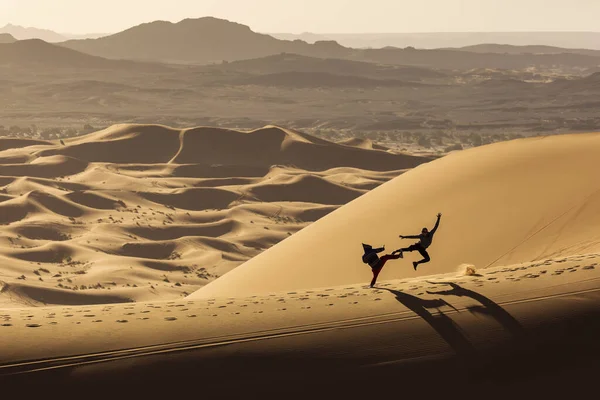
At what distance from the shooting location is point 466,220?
1627 centimetres

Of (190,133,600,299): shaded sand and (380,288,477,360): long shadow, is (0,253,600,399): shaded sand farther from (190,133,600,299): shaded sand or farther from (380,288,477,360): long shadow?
(190,133,600,299): shaded sand

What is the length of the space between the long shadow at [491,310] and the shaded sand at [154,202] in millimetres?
13217

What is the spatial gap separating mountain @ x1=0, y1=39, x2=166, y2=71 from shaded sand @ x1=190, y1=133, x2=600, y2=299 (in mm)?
173130

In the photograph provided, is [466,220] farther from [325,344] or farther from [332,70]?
[332,70]

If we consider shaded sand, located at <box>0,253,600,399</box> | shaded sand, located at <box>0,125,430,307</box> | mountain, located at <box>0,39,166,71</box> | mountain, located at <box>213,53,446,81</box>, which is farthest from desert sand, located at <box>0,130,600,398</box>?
mountain, located at <box>0,39,166,71</box>

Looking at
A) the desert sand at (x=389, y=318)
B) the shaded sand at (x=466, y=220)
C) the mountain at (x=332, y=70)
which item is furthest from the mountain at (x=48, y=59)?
the desert sand at (x=389, y=318)

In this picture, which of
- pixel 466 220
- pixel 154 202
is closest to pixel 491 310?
pixel 466 220

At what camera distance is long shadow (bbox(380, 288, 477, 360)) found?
7.86 m

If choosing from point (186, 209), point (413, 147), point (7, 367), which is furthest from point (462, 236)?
point (413, 147)

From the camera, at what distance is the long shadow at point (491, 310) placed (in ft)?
27.1

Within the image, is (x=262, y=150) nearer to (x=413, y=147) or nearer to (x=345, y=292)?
(x=413, y=147)

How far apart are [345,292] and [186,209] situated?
Answer: 33.5 metres

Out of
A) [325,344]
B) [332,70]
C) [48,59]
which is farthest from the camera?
[332,70]

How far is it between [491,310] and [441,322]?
627mm
